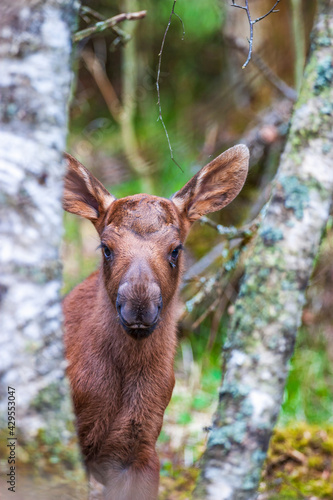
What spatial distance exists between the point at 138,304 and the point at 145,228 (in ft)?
2.18

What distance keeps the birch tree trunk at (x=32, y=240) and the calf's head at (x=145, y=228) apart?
93cm

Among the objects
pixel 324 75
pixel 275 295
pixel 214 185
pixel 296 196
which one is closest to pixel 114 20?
pixel 214 185

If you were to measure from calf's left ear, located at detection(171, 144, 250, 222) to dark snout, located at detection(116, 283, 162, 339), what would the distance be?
1.14 meters

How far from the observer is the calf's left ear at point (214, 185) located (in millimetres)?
4121

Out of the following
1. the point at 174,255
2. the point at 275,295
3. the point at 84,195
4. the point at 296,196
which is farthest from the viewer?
the point at 84,195

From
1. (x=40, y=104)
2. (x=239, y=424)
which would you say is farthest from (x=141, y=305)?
(x=40, y=104)

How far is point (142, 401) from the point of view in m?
3.84

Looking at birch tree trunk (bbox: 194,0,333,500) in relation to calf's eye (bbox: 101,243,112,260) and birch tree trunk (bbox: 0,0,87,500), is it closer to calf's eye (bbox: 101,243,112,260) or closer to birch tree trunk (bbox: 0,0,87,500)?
birch tree trunk (bbox: 0,0,87,500)

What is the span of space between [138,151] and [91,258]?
1.82m

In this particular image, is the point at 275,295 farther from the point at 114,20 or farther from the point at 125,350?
the point at 114,20

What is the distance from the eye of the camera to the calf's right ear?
13.3ft

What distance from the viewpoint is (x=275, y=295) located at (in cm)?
310

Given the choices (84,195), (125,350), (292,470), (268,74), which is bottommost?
(292,470)

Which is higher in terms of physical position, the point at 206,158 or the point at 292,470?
the point at 206,158
